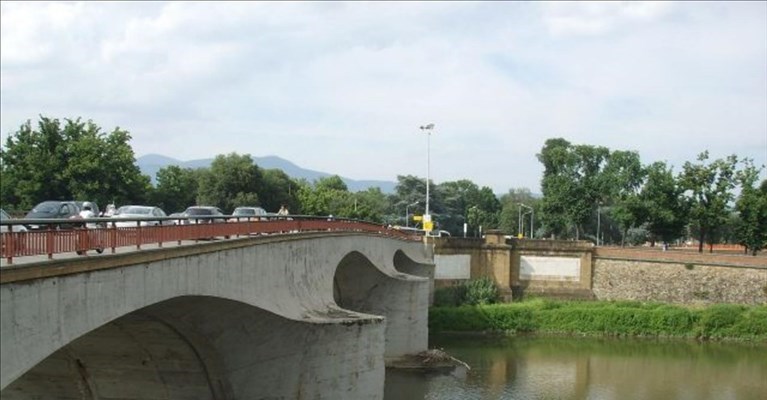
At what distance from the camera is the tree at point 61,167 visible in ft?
180

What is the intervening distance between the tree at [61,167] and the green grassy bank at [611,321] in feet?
79.6

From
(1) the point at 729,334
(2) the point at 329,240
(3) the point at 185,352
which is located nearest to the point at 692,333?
(1) the point at 729,334

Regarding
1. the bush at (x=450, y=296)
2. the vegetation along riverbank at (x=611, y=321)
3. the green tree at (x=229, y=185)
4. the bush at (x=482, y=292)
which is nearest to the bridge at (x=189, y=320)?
the vegetation along riverbank at (x=611, y=321)

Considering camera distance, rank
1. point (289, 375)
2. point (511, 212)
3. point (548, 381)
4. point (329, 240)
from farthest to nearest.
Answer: point (511, 212)
point (548, 381)
point (329, 240)
point (289, 375)

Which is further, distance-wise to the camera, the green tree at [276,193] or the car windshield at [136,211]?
the green tree at [276,193]

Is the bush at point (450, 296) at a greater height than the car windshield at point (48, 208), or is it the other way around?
the car windshield at point (48, 208)

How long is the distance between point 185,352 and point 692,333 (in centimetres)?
4345

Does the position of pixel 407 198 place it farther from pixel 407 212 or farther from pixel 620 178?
pixel 620 178

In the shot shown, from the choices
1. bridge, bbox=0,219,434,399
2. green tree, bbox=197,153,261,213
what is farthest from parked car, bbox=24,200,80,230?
green tree, bbox=197,153,261,213

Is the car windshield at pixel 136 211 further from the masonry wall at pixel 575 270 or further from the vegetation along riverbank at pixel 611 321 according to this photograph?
the masonry wall at pixel 575 270

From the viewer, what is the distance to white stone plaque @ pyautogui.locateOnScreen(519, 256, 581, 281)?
66.0 m

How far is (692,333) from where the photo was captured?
55812mm

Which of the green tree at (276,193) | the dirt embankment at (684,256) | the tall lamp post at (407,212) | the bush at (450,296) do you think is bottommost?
the bush at (450,296)

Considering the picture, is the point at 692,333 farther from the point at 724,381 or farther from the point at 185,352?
the point at 185,352
